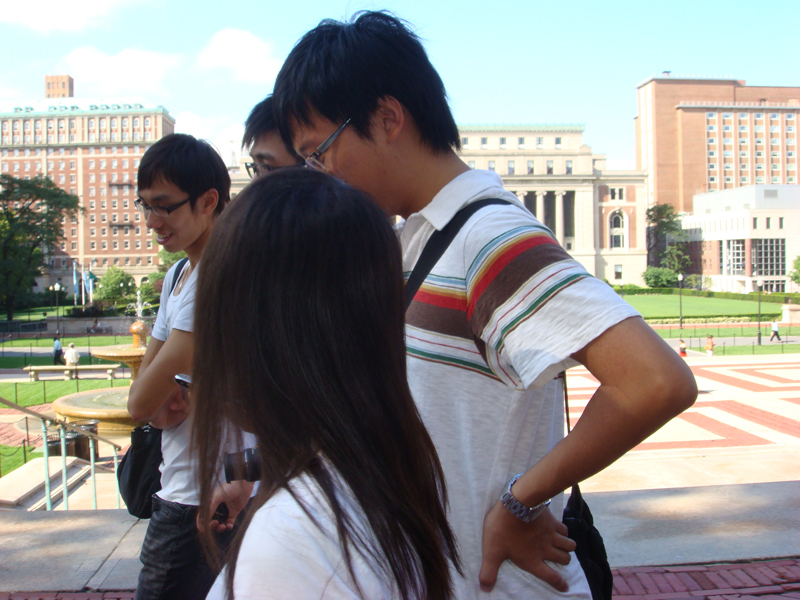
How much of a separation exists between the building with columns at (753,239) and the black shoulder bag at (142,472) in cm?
7833

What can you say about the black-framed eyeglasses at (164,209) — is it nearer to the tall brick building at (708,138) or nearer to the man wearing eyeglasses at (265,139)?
the man wearing eyeglasses at (265,139)

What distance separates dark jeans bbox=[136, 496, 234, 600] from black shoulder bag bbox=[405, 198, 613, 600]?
1.12 metres

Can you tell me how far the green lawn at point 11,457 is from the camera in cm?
946

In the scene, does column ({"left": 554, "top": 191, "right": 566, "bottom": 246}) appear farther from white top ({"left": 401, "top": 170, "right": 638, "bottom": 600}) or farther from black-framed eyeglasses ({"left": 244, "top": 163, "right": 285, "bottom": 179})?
white top ({"left": 401, "top": 170, "right": 638, "bottom": 600})

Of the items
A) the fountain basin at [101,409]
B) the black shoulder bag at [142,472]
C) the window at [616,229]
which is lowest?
the fountain basin at [101,409]

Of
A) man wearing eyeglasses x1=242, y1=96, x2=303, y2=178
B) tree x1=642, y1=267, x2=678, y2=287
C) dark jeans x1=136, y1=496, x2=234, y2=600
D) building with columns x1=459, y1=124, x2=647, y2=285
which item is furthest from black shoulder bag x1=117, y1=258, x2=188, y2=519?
tree x1=642, y1=267, x2=678, y2=287

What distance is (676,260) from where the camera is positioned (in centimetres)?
8006

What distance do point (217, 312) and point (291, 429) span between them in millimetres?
208

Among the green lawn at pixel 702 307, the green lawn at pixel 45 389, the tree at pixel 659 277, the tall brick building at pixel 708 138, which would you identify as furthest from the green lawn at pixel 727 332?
the tall brick building at pixel 708 138

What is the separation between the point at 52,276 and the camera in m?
90.9

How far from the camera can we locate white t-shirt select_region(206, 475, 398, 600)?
2.56ft

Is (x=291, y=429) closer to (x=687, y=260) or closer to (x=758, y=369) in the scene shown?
(x=758, y=369)

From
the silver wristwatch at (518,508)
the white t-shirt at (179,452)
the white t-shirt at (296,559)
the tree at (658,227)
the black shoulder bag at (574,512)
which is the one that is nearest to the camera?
the white t-shirt at (296,559)

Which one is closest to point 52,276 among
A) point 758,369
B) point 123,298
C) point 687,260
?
point 123,298
